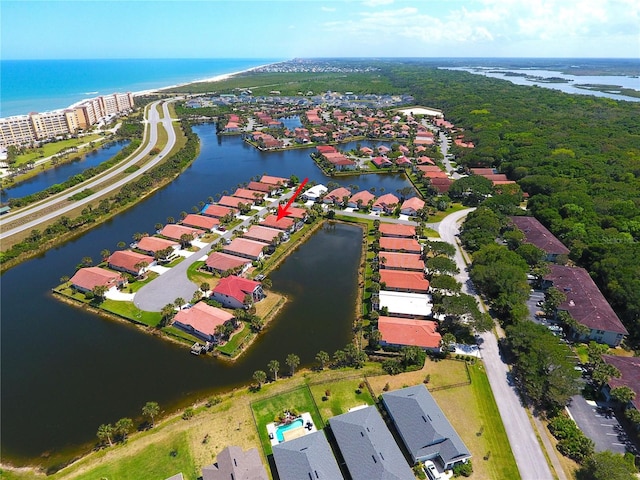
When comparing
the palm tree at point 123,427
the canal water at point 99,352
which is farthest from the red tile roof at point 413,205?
the palm tree at point 123,427

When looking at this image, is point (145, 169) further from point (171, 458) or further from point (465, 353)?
point (465, 353)

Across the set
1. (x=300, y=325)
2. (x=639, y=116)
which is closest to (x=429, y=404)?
(x=300, y=325)

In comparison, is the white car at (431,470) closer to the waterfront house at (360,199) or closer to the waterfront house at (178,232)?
the waterfront house at (178,232)

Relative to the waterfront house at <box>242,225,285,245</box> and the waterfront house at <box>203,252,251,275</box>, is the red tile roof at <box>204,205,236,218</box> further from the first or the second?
the waterfront house at <box>203,252,251,275</box>

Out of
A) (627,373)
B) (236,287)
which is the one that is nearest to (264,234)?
(236,287)

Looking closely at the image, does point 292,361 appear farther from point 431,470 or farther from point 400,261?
point 400,261

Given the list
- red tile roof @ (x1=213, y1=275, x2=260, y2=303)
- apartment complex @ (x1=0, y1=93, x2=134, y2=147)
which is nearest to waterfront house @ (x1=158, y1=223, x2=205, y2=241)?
red tile roof @ (x1=213, y1=275, x2=260, y2=303)
